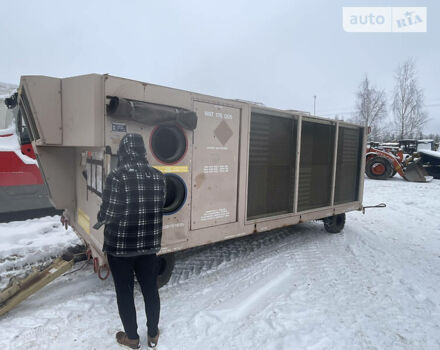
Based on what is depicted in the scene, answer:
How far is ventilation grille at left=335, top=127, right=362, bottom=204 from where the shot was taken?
5398 millimetres

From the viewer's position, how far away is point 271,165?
4234 mm

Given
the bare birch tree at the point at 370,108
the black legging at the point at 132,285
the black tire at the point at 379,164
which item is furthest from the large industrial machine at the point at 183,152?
the bare birch tree at the point at 370,108

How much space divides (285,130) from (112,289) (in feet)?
10.1

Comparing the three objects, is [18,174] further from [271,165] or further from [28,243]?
[271,165]

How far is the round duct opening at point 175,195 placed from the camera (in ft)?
10.5

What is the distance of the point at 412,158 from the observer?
14.8 meters

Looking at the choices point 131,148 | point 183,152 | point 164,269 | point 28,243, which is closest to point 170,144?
point 183,152

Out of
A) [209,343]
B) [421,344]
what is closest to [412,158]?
[421,344]

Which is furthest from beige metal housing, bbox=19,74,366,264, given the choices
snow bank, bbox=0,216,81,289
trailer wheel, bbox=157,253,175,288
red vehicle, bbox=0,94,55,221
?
red vehicle, bbox=0,94,55,221

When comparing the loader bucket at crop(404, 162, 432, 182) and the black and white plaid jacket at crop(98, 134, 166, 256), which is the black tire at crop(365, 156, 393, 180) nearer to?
the loader bucket at crop(404, 162, 432, 182)

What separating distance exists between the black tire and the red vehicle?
14.6 metres

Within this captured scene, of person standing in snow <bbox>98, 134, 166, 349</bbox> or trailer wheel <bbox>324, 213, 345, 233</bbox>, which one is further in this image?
trailer wheel <bbox>324, 213, 345, 233</bbox>

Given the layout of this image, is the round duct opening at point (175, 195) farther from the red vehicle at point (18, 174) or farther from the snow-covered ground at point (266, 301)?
the red vehicle at point (18, 174)

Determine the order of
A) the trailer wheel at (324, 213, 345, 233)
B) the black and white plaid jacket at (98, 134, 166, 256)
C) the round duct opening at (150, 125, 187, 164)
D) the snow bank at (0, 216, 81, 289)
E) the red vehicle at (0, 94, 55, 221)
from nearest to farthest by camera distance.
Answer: the black and white plaid jacket at (98, 134, 166, 256)
the round duct opening at (150, 125, 187, 164)
the snow bank at (0, 216, 81, 289)
the red vehicle at (0, 94, 55, 221)
the trailer wheel at (324, 213, 345, 233)
